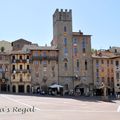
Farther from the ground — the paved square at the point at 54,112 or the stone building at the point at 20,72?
the stone building at the point at 20,72

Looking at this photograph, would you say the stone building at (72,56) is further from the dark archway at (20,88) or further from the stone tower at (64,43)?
the dark archway at (20,88)

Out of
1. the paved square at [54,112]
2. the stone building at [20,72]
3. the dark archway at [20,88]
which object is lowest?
the paved square at [54,112]

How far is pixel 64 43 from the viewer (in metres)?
88.1

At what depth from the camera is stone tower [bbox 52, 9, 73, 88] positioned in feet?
286

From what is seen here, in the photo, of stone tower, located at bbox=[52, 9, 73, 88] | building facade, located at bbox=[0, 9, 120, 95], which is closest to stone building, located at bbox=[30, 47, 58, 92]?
building facade, located at bbox=[0, 9, 120, 95]

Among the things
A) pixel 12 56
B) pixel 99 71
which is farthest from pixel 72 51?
pixel 12 56

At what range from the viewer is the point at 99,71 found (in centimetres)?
8950

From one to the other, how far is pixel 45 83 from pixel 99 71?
14506mm

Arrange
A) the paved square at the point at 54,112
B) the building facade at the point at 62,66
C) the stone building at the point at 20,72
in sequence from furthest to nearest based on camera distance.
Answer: the building facade at the point at 62,66, the stone building at the point at 20,72, the paved square at the point at 54,112

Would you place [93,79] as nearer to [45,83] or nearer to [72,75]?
[72,75]

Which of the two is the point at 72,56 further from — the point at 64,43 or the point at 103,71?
the point at 103,71

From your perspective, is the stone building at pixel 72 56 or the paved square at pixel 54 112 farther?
the stone building at pixel 72 56

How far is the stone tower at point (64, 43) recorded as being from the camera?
87.1 metres

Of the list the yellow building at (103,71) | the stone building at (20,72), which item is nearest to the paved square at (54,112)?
the stone building at (20,72)
